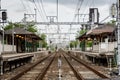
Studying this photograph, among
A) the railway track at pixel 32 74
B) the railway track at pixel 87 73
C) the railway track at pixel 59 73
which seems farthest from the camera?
the railway track at pixel 32 74

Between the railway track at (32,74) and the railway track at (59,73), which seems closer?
the railway track at (59,73)

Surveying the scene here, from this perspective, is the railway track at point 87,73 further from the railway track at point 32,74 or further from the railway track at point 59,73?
the railway track at point 32,74

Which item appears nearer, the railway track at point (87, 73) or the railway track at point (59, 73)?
the railway track at point (87, 73)

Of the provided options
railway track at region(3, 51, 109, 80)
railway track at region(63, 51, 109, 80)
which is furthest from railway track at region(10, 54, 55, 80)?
railway track at region(63, 51, 109, 80)

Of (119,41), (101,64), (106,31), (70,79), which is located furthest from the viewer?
(106,31)

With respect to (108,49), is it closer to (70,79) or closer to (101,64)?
(101,64)

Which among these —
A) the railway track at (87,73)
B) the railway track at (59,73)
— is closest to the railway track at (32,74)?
the railway track at (59,73)

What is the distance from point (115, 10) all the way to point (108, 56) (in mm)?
13499

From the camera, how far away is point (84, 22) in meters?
59.6

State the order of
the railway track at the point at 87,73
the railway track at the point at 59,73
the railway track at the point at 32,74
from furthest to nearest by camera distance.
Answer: the railway track at the point at 32,74 → the railway track at the point at 59,73 → the railway track at the point at 87,73

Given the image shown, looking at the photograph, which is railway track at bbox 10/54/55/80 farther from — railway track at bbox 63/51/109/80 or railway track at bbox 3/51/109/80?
railway track at bbox 63/51/109/80

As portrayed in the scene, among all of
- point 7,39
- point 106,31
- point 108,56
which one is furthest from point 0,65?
point 7,39

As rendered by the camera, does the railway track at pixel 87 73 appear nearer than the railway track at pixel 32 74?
Yes

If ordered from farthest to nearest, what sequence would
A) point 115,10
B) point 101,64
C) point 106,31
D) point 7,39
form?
1. point 7,39
2. point 106,31
3. point 101,64
4. point 115,10
